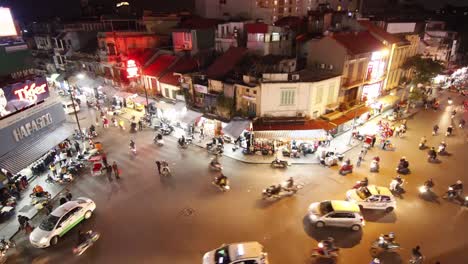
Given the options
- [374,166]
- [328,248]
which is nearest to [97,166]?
[328,248]

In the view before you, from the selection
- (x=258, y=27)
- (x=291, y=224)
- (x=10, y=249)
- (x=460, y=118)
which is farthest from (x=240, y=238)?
(x=460, y=118)

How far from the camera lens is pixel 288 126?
Answer: 24359 mm

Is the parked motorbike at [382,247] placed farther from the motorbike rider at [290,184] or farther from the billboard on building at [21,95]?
the billboard on building at [21,95]

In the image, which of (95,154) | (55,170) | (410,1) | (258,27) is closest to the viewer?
(55,170)

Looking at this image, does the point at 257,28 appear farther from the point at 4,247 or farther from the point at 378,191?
the point at 4,247

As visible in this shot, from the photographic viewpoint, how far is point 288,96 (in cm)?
2436

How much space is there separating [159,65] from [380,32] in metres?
27.4

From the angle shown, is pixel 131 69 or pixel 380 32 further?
pixel 380 32

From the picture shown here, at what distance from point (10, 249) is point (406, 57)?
145 feet

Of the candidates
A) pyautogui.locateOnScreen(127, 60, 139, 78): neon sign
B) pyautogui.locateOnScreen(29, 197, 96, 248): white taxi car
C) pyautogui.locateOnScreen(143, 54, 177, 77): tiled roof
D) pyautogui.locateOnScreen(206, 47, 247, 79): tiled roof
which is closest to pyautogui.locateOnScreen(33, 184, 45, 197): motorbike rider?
pyautogui.locateOnScreen(29, 197, 96, 248): white taxi car

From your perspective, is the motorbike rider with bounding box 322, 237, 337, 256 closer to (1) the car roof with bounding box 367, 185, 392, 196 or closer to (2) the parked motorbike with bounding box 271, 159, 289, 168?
(1) the car roof with bounding box 367, 185, 392, 196

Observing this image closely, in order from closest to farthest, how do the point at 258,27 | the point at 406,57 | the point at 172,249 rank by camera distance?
the point at 172,249, the point at 258,27, the point at 406,57

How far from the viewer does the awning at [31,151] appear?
1739cm

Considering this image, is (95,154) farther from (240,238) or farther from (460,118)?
A: (460,118)
